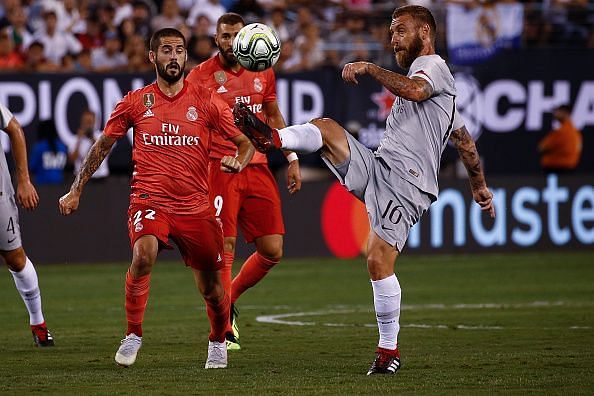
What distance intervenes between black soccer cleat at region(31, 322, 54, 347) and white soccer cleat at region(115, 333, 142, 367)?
1858 millimetres

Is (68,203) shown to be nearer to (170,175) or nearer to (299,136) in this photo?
(170,175)

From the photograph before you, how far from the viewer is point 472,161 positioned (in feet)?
29.9

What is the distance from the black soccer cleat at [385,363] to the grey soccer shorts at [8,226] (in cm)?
338

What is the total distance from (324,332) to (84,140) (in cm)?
876

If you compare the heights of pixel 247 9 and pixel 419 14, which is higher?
pixel 419 14

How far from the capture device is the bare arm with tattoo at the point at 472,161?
906 centimetres

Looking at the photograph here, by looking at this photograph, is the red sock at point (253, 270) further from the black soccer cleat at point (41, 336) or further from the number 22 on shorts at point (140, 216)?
the number 22 on shorts at point (140, 216)

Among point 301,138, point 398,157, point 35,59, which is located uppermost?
point 301,138

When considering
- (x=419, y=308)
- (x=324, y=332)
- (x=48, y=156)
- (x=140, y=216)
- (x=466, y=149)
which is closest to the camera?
(x=140, y=216)

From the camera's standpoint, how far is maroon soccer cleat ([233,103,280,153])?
794 cm

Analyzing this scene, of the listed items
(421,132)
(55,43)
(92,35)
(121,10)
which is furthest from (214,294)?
(121,10)

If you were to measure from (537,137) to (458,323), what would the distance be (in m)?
10.8

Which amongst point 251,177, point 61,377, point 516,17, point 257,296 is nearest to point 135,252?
point 61,377

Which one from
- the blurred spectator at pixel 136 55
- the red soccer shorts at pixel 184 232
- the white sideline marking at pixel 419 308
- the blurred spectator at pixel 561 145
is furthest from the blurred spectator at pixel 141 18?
the red soccer shorts at pixel 184 232
